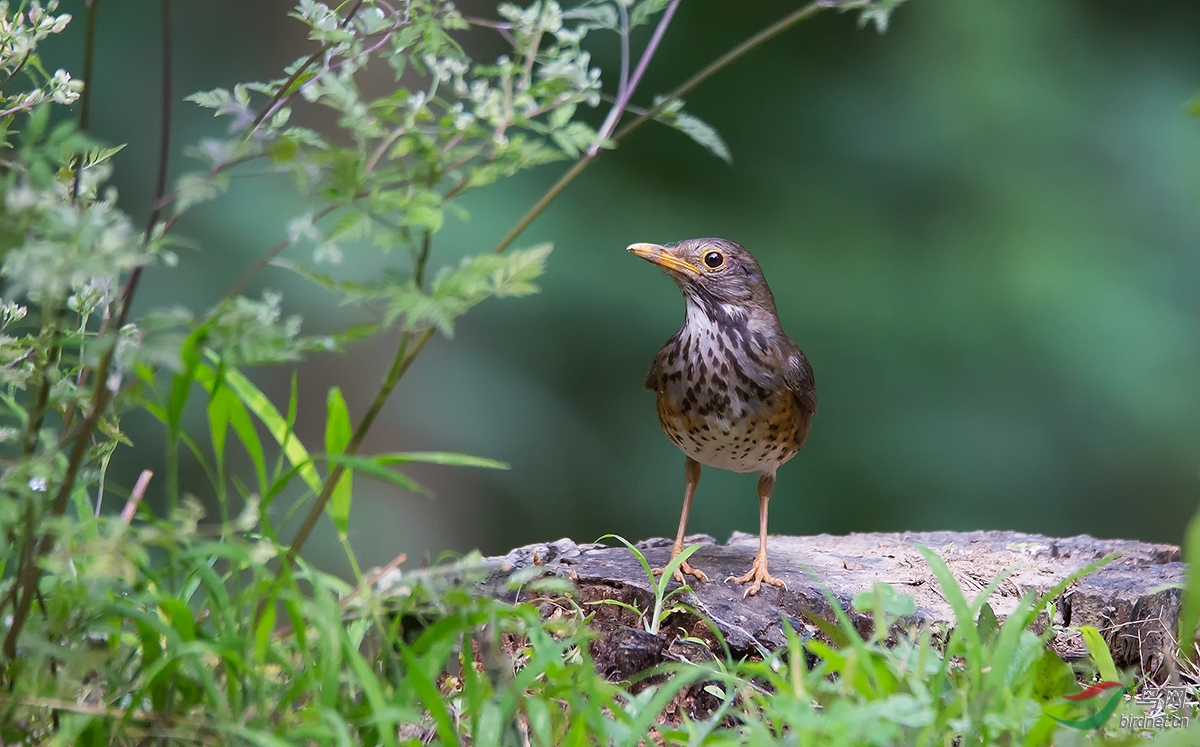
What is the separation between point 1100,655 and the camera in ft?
8.49

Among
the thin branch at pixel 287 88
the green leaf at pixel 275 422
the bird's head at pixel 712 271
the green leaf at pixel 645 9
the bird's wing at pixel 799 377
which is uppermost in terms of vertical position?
the green leaf at pixel 645 9

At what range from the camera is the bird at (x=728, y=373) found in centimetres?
352

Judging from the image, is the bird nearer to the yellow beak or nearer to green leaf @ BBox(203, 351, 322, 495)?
the yellow beak

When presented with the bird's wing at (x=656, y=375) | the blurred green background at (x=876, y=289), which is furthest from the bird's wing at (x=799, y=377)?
the blurred green background at (x=876, y=289)

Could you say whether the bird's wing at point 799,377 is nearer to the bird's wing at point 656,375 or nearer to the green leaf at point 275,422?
the bird's wing at point 656,375

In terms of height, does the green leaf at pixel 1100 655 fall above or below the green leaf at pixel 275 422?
below

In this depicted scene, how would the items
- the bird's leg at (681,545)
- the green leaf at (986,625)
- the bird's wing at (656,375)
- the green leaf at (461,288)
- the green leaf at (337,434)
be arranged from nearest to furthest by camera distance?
the green leaf at (461,288) → the green leaf at (337,434) → the green leaf at (986,625) → the bird's leg at (681,545) → the bird's wing at (656,375)

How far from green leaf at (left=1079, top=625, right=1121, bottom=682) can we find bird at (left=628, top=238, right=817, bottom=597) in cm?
96

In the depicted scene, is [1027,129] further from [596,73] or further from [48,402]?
[48,402]

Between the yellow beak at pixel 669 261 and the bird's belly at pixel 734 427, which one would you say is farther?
the yellow beak at pixel 669 261

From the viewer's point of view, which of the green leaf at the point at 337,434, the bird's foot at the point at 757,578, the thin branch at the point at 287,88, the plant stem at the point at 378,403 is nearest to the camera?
the plant stem at the point at 378,403

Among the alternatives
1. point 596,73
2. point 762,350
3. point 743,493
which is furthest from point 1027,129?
point 596,73

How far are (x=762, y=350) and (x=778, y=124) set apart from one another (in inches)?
155

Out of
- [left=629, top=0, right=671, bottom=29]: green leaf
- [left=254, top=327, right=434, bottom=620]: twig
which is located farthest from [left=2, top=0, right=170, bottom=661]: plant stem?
[left=629, top=0, right=671, bottom=29]: green leaf
